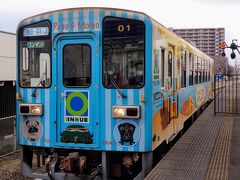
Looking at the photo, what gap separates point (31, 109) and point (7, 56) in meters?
10.0

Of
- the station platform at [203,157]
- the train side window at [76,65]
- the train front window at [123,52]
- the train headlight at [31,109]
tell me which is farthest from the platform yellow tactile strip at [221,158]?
the train headlight at [31,109]

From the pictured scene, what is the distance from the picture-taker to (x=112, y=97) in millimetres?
5699

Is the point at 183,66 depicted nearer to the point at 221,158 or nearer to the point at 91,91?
the point at 221,158

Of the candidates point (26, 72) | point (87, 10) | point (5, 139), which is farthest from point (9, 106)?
point (87, 10)

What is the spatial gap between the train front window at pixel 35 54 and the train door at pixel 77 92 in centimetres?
26

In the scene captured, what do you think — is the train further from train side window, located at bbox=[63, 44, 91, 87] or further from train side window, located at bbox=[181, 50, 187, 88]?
train side window, located at bbox=[181, 50, 187, 88]

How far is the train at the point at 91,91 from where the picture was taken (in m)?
5.61

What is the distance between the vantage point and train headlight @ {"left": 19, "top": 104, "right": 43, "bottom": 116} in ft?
19.8

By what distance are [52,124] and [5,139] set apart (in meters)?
6.70

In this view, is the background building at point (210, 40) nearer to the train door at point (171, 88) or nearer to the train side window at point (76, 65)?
the train door at point (171, 88)

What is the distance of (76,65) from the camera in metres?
5.88

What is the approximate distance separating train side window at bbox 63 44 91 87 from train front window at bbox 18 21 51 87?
12.5 inches

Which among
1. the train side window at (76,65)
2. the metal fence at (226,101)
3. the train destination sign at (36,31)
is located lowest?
the metal fence at (226,101)

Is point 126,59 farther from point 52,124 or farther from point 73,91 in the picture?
point 52,124
